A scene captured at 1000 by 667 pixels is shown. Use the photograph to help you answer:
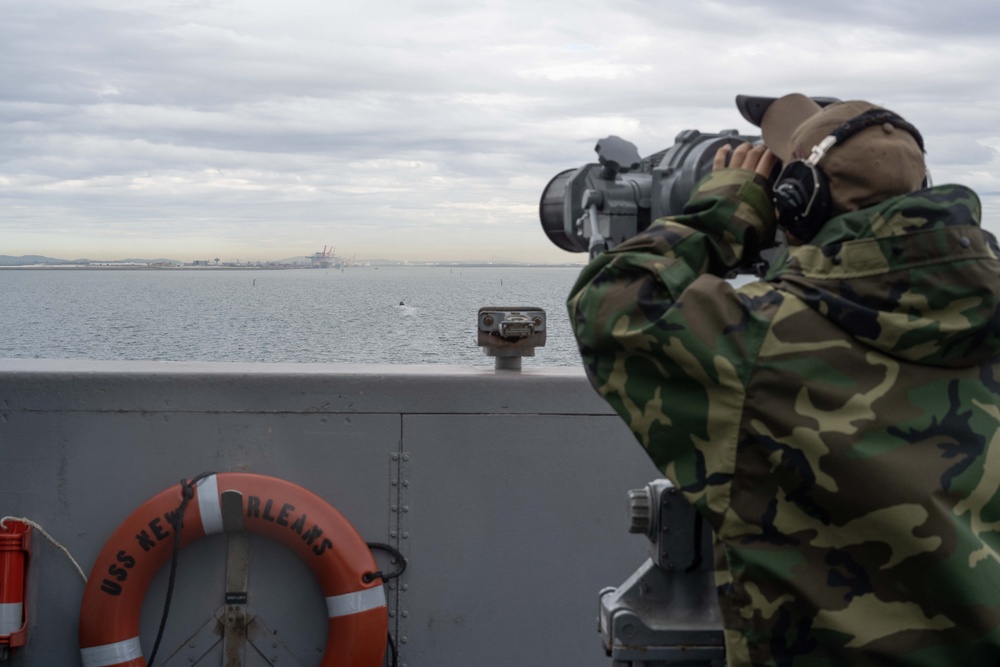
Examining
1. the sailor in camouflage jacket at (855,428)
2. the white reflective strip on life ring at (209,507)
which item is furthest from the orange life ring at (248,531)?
the sailor in camouflage jacket at (855,428)

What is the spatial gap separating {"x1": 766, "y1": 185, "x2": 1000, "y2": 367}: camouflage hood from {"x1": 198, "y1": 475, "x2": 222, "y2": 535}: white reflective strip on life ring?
2028 millimetres

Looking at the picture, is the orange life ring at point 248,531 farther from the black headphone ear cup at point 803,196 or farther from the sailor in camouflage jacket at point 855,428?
the black headphone ear cup at point 803,196

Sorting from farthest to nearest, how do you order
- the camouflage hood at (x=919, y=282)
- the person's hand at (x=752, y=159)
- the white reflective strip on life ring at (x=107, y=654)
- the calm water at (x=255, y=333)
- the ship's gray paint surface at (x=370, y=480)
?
the calm water at (x=255, y=333) → the ship's gray paint surface at (x=370, y=480) → the white reflective strip on life ring at (x=107, y=654) → the person's hand at (x=752, y=159) → the camouflage hood at (x=919, y=282)

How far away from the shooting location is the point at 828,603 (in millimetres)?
1327

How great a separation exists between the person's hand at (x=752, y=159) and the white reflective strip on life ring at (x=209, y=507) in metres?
1.88

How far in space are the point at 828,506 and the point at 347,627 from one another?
1.90m

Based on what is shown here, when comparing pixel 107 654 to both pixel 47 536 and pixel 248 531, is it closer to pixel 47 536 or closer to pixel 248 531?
pixel 47 536

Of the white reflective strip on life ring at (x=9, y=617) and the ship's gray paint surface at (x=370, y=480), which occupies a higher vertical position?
the ship's gray paint surface at (x=370, y=480)

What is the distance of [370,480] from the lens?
3.09 m

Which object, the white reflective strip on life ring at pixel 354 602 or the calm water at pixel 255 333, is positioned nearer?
the white reflective strip on life ring at pixel 354 602

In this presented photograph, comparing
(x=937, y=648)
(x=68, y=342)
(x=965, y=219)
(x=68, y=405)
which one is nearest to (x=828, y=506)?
(x=937, y=648)

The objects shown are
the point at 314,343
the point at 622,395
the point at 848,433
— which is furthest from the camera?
the point at 314,343

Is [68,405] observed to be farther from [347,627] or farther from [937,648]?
[937,648]

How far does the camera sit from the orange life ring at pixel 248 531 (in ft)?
9.48
